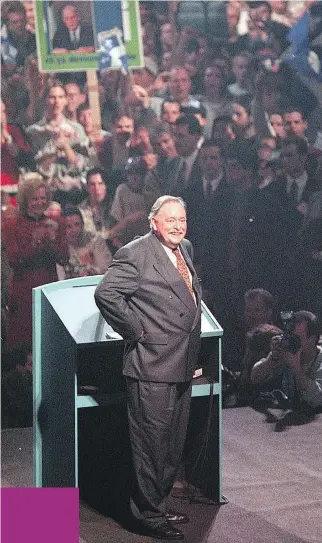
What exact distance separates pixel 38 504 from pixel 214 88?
4.04m

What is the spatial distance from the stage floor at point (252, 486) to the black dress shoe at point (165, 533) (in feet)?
0.15

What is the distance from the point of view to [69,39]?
7984mm

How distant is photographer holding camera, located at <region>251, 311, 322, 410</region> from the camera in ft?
27.9

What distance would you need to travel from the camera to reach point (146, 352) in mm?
5527

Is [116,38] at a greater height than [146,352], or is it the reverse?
[116,38]

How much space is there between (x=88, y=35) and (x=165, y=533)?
3.77m

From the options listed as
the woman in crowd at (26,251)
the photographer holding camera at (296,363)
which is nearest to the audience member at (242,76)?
the woman in crowd at (26,251)

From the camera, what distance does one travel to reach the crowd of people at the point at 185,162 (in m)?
7.93

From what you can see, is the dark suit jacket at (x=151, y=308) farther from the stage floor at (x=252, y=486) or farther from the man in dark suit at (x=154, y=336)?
the stage floor at (x=252, y=486)

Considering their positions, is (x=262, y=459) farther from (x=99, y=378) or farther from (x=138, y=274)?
(x=138, y=274)

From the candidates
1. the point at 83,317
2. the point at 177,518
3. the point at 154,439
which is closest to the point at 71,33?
the point at 83,317

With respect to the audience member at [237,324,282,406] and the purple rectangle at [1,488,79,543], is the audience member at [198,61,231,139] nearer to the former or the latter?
the audience member at [237,324,282,406]

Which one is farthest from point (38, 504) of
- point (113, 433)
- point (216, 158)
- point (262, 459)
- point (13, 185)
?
point (216, 158)

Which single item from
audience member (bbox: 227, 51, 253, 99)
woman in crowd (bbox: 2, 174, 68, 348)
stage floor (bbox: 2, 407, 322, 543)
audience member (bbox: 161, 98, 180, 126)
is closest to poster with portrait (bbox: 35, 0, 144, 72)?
audience member (bbox: 161, 98, 180, 126)
